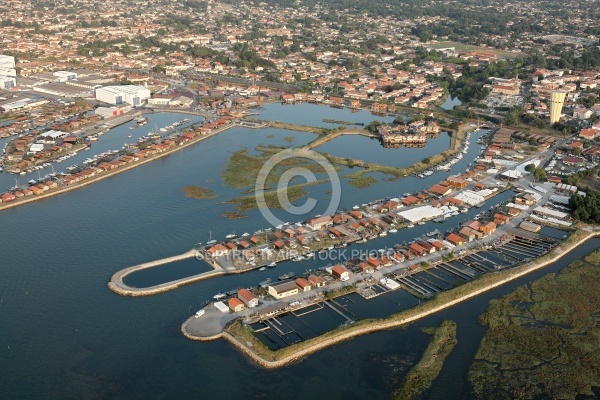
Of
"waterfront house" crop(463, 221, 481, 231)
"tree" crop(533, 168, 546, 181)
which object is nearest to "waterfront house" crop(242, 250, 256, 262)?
"waterfront house" crop(463, 221, 481, 231)

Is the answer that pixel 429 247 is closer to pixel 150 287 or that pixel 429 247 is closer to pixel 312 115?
pixel 150 287

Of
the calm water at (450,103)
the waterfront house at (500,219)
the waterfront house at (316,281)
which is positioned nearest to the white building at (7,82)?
the calm water at (450,103)

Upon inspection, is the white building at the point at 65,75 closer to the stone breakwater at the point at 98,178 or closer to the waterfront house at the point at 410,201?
the stone breakwater at the point at 98,178

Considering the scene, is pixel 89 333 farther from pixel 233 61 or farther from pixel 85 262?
pixel 233 61

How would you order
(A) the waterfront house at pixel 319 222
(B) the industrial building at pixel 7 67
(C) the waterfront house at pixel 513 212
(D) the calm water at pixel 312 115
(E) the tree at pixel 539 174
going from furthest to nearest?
(B) the industrial building at pixel 7 67 → (D) the calm water at pixel 312 115 → (E) the tree at pixel 539 174 → (C) the waterfront house at pixel 513 212 → (A) the waterfront house at pixel 319 222

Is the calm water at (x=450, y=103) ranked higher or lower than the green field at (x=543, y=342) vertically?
higher

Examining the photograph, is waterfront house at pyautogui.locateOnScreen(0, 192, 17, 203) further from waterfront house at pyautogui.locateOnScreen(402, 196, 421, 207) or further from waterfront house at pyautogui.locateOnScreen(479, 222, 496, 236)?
waterfront house at pyautogui.locateOnScreen(479, 222, 496, 236)

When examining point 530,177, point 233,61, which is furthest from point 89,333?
point 233,61
